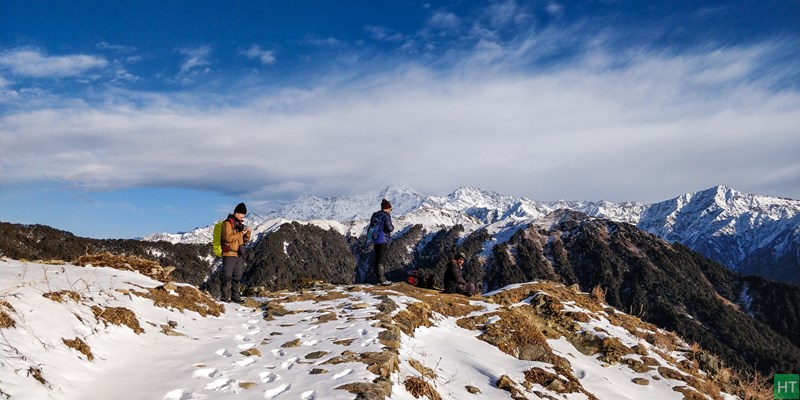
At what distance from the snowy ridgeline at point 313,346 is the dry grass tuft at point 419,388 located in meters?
0.04

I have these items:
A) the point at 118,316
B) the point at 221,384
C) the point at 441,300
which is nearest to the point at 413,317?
the point at 441,300

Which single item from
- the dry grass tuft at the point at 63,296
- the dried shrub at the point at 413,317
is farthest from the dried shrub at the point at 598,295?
the dry grass tuft at the point at 63,296

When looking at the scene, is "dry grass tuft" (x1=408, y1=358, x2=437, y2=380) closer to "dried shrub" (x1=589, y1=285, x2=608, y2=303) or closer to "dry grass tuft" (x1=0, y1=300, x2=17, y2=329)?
"dry grass tuft" (x1=0, y1=300, x2=17, y2=329)

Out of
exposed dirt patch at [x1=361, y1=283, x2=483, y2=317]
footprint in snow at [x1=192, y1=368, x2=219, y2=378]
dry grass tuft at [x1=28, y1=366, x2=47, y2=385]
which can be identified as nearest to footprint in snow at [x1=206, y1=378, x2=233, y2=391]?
footprint in snow at [x1=192, y1=368, x2=219, y2=378]

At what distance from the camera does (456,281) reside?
75.8 ft

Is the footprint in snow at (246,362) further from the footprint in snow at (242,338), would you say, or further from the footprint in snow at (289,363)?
the footprint in snow at (242,338)

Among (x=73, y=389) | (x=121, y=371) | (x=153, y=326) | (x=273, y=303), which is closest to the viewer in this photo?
(x=73, y=389)

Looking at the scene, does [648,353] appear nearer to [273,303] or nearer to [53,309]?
[273,303]

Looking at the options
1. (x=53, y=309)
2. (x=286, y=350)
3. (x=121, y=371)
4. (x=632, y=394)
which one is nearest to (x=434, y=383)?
(x=286, y=350)

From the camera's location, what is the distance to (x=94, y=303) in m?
11.3

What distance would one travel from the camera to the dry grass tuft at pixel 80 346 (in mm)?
8844

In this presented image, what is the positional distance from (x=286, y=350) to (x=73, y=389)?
441cm

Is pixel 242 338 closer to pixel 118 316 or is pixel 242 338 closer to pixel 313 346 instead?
pixel 313 346

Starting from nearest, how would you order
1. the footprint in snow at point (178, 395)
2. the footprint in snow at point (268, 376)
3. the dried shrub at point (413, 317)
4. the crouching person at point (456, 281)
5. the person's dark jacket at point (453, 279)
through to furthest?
the footprint in snow at point (178, 395), the footprint in snow at point (268, 376), the dried shrub at point (413, 317), the crouching person at point (456, 281), the person's dark jacket at point (453, 279)
